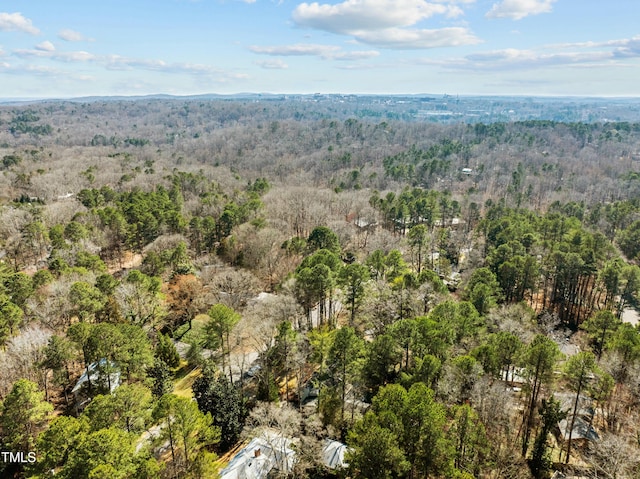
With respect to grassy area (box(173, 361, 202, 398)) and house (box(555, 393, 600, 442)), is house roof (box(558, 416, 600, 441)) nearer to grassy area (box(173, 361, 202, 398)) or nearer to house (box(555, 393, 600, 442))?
house (box(555, 393, 600, 442))

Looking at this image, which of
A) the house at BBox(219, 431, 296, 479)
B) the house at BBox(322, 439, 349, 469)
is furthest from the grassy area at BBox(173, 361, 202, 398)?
the house at BBox(322, 439, 349, 469)

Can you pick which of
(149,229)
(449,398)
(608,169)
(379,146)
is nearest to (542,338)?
(449,398)

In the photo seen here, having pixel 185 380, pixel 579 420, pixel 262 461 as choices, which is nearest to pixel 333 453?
pixel 262 461

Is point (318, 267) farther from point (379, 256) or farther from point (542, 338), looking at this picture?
point (542, 338)

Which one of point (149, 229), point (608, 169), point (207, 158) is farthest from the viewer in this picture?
point (207, 158)

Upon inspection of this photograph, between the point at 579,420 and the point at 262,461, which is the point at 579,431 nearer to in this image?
the point at 579,420

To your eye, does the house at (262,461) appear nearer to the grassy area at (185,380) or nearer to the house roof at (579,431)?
the grassy area at (185,380)

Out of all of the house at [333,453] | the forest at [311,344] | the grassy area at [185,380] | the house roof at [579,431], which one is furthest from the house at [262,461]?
the house roof at [579,431]

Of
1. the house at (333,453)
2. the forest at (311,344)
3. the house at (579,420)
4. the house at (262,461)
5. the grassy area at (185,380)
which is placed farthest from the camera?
the grassy area at (185,380)

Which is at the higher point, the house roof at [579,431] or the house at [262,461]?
the house at [262,461]
